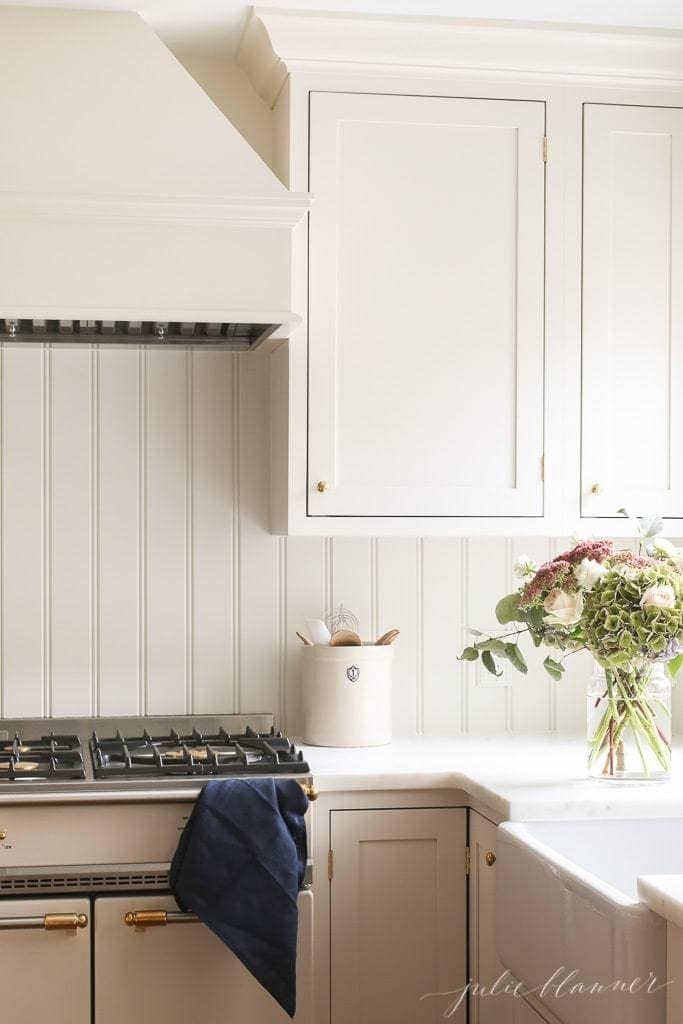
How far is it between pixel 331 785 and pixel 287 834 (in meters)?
0.17

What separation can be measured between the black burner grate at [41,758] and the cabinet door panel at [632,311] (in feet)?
4.07

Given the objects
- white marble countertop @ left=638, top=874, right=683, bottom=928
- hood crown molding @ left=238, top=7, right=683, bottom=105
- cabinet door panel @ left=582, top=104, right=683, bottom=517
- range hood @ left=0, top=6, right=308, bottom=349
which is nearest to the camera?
white marble countertop @ left=638, top=874, right=683, bottom=928

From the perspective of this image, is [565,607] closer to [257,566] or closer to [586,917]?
[586,917]

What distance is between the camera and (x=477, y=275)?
2693 millimetres

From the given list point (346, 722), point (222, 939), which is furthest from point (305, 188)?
point (222, 939)

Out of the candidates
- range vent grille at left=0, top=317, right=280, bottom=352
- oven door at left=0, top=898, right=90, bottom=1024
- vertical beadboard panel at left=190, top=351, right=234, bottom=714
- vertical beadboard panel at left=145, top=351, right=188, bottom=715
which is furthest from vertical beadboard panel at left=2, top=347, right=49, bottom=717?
oven door at left=0, top=898, right=90, bottom=1024

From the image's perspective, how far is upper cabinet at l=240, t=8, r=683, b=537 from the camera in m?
2.64

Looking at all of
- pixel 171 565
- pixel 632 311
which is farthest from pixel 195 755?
pixel 632 311

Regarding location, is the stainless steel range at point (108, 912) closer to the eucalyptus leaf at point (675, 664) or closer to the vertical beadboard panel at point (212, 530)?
the vertical beadboard panel at point (212, 530)

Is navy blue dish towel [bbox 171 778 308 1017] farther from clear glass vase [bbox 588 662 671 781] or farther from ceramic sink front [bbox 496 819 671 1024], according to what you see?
clear glass vase [bbox 588 662 671 781]

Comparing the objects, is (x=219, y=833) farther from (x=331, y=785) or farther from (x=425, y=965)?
(x=425, y=965)

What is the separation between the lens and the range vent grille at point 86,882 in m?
2.28

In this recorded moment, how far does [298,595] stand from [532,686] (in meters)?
0.64

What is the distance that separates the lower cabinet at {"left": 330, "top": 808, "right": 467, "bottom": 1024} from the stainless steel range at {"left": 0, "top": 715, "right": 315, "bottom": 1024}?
0.10 m
